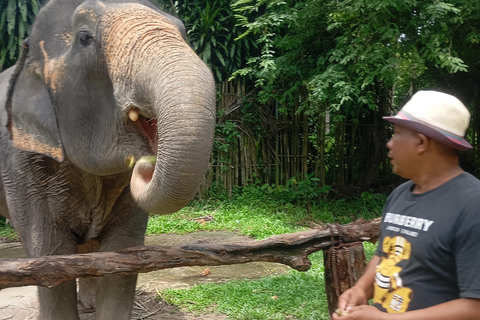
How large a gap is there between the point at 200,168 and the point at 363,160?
30.1 ft

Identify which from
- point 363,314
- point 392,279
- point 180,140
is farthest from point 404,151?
point 180,140

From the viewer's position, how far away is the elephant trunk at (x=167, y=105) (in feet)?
6.55

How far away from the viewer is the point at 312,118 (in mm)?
10258

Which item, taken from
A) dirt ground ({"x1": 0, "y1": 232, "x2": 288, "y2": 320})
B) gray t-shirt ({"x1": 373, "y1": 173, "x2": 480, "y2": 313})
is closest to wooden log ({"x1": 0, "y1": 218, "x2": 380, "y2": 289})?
dirt ground ({"x1": 0, "y1": 232, "x2": 288, "y2": 320})

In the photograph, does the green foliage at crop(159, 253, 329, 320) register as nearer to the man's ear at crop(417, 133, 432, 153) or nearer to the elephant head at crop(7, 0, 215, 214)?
the elephant head at crop(7, 0, 215, 214)

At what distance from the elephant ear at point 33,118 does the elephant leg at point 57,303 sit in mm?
871

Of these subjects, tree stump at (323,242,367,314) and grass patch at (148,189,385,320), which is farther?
grass patch at (148,189,385,320)

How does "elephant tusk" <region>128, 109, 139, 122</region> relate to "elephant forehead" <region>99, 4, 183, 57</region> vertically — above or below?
below

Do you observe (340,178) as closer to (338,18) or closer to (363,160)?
(363,160)

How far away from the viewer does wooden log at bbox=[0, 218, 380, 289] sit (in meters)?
2.33

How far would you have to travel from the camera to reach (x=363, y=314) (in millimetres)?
1680

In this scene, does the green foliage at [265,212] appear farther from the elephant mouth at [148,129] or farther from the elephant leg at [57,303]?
the elephant mouth at [148,129]

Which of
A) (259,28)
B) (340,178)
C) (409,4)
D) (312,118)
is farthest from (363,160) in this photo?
(409,4)

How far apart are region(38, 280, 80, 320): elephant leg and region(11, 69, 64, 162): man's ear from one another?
87cm
